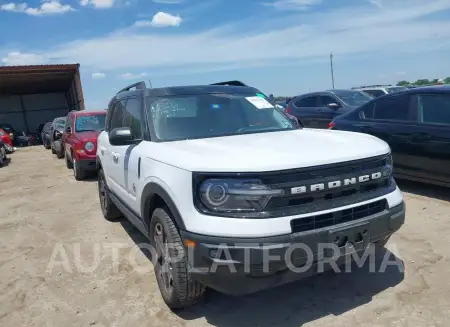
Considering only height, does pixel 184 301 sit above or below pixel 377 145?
below

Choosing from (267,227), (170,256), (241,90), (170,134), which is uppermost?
(241,90)

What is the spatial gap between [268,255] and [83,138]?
25.8 ft

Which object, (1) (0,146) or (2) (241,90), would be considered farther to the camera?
(1) (0,146)

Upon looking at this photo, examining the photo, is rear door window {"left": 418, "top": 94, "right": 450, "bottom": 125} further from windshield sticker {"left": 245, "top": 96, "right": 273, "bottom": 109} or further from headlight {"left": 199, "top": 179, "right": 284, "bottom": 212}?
headlight {"left": 199, "top": 179, "right": 284, "bottom": 212}

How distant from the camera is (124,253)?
4.64 metres

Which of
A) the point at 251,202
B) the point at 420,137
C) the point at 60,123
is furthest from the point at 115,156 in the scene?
the point at 60,123

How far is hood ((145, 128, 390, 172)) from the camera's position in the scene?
2.70 m

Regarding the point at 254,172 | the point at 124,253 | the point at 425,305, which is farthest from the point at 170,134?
the point at 425,305

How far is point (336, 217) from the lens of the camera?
2.80 m

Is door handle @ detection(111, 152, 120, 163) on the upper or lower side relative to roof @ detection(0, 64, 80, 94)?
lower

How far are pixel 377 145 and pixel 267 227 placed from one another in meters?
1.27

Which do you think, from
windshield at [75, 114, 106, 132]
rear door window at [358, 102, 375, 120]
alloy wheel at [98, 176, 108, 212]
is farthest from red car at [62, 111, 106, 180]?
rear door window at [358, 102, 375, 120]

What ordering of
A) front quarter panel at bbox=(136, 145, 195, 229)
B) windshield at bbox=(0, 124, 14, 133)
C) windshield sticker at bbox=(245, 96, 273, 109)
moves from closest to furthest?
front quarter panel at bbox=(136, 145, 195, 229) → windshield sticker at bbox=(245, 96, 273, 109) → windshield at bbox=(0, 124, 14, 133)

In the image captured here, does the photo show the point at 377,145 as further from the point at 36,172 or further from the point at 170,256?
the point at 36,172
